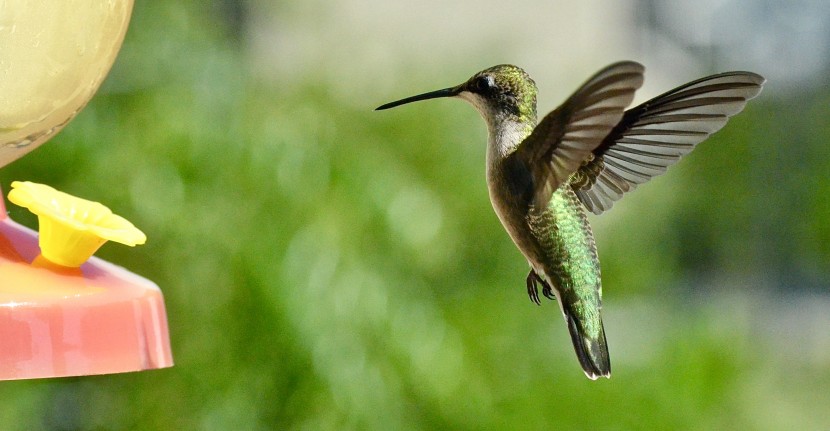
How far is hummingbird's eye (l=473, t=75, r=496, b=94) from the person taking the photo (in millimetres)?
809

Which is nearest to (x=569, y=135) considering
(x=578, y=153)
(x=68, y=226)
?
(x=578, y=153)

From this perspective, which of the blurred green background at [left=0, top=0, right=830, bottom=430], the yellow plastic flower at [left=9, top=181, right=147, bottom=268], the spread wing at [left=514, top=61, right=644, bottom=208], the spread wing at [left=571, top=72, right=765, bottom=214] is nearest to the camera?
the spread wing at [left=514, top=61, right=644, bottom=208]

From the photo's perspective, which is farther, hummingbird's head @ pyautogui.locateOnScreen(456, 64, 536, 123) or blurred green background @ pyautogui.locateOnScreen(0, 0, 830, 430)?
blurred green background @ pyautogui.locateOnScreen(0, 0, 830, 430)

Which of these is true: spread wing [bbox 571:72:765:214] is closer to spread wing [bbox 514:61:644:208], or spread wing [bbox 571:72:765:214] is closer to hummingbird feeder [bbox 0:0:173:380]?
spread wing [bbox 514:61:644:208]

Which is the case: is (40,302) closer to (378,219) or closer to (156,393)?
(156,393)

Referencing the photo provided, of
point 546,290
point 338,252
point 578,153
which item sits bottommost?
point 338,252

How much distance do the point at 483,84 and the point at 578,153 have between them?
98 millimetres

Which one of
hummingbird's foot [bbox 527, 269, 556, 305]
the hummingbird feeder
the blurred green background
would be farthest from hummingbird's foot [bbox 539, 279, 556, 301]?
the blurred green background

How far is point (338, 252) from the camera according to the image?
3.06 meters

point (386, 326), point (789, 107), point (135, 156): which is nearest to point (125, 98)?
point (135, 156)

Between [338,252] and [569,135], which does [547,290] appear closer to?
[569,135]

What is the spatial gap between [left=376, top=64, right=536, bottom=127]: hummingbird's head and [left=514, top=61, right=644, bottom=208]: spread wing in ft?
0.10

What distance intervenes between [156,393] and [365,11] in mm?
2494

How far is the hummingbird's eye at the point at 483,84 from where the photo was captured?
2.65ft
